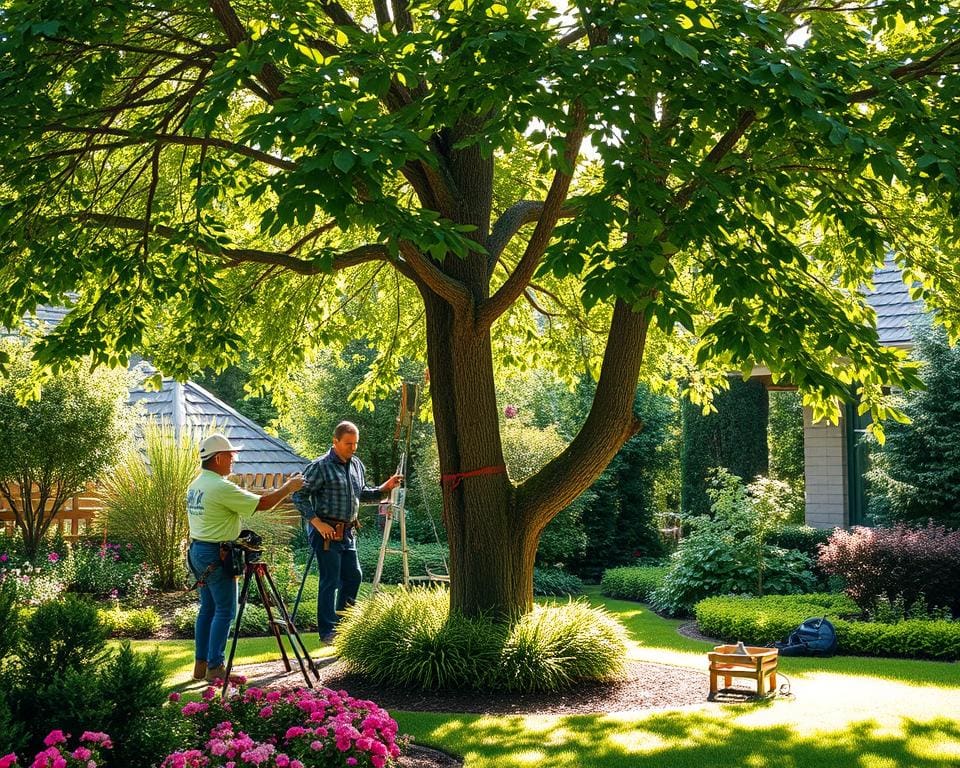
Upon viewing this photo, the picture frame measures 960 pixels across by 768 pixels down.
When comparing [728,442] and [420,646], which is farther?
[728,442]

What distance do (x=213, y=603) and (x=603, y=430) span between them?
139 inches

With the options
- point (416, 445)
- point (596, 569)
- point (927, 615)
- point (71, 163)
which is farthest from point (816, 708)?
point (416, 445)

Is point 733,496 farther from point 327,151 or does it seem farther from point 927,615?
point 327,151

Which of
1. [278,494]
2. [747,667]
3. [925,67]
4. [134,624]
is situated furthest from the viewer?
[134,624]

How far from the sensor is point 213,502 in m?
7.93

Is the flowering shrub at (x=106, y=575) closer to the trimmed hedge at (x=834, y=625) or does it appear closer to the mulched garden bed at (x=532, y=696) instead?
the mulched garden bed at (x=532, y=696)

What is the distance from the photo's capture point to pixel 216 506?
26.1 ft

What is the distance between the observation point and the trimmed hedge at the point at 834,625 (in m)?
10.0

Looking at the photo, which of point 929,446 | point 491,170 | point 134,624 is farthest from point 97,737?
point 929,446

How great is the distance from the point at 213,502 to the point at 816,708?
488 centimetres

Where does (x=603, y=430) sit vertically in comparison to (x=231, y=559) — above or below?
above

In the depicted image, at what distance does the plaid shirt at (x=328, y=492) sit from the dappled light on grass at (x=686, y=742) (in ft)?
9.15

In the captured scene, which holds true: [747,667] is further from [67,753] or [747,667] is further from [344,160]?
[67,753]

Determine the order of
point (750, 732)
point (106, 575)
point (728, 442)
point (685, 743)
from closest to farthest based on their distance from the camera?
point (685, 743) < point (750, 732) < point (106, 575) < point (728, 442)
